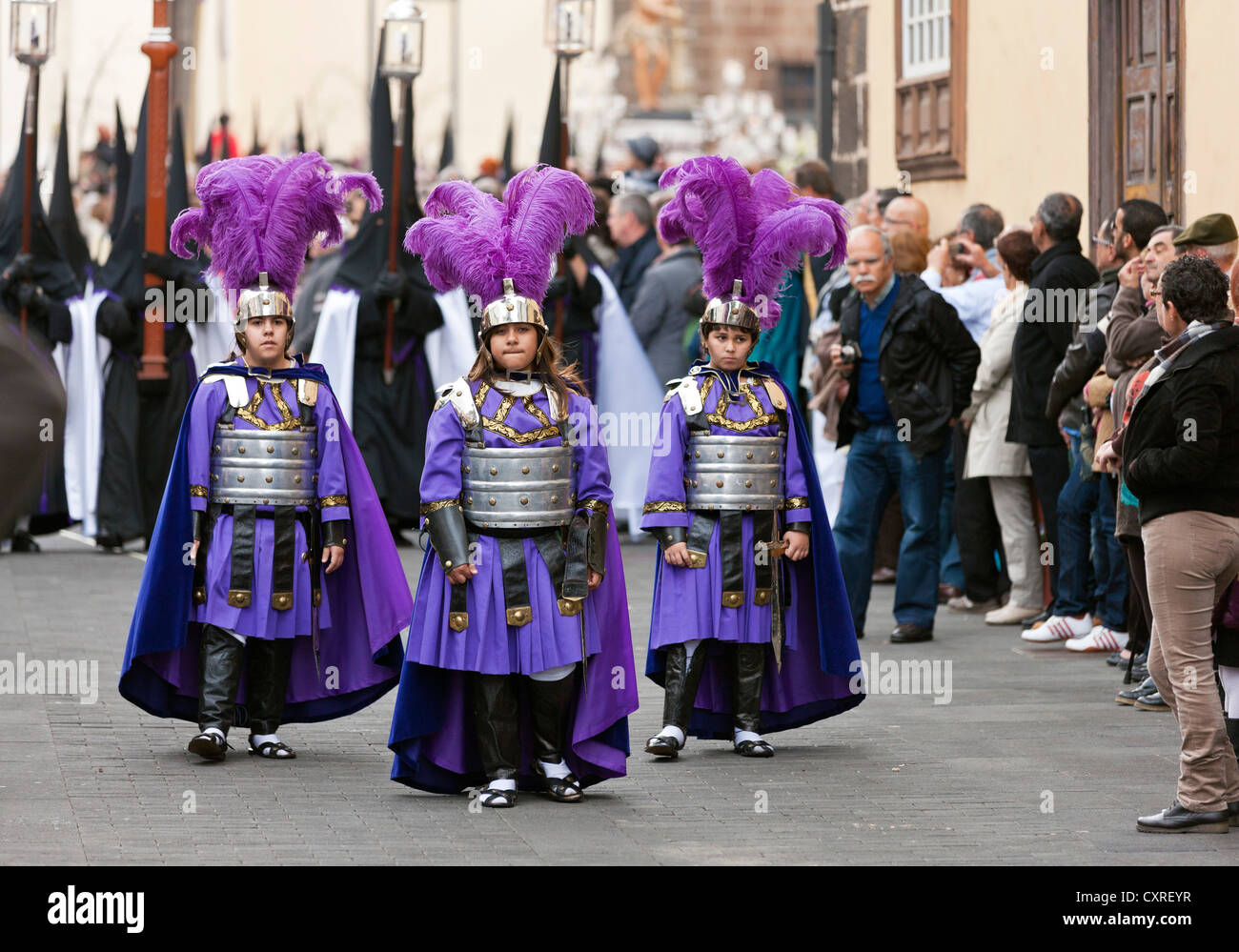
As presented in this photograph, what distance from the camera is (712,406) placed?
26.1 ft

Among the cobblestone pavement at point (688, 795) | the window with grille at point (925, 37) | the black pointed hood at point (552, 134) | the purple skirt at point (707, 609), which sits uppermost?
the window with grille at point (925, 37)

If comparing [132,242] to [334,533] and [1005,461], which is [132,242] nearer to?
[1005,461]

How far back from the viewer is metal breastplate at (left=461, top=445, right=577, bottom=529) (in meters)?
6.92

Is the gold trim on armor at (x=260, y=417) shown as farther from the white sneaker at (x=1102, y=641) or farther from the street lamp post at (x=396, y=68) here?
the street lamp post at (x=396, y=68)

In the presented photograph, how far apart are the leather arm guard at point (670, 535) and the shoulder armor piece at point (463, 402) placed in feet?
3.71

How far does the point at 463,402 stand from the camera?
700 cm

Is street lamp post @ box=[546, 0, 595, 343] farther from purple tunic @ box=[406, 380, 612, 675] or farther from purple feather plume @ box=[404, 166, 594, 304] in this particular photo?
purple tunic @ box=[406, 380, 612, 675]

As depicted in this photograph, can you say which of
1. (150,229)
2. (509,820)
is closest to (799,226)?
(509,820)

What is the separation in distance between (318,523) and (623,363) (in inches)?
312

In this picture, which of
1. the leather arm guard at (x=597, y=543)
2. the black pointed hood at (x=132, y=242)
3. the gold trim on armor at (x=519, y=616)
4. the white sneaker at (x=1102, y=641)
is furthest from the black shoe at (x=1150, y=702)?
the black pointed hood at (x=132, y=242)

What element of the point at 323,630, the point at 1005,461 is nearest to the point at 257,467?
the point at 323,630

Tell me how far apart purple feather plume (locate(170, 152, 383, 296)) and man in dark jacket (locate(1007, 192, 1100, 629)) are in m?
3.77

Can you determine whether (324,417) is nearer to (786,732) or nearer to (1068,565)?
(786,732)

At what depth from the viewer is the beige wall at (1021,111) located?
1332cm
